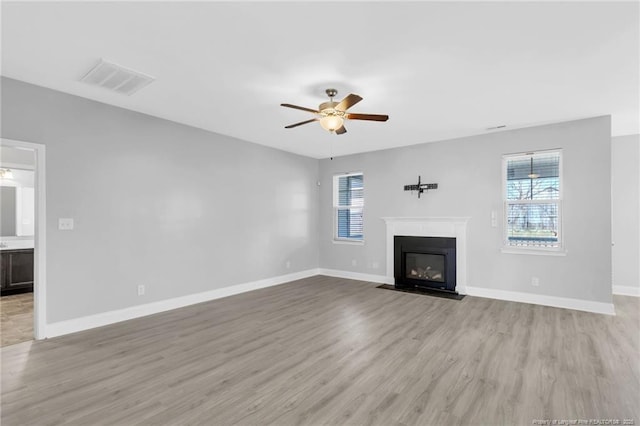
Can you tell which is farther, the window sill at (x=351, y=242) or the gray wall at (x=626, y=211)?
the window sill at (x=351, y=242)

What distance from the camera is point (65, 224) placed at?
11.5ft

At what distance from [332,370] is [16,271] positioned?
5979 mm

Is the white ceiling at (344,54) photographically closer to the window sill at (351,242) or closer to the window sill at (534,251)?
the window sill at (534,251)

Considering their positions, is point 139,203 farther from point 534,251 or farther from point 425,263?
point 534,251

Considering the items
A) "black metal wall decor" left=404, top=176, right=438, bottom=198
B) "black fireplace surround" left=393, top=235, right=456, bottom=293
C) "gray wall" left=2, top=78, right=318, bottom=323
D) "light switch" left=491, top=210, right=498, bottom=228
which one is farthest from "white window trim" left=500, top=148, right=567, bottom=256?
"gray wall" left=2, top=78, right=318, bottom=323

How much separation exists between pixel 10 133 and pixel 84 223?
1138 millimetres

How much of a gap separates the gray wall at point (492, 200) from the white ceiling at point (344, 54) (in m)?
0.70

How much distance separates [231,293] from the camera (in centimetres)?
530

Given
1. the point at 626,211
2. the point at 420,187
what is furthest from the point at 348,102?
the point at 626,211

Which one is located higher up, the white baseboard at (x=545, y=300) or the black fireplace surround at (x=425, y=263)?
the black fireplace surround at (x=425, y=263)

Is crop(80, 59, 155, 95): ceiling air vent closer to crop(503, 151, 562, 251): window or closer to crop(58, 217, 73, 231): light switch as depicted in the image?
crop(58, 217, 73, 231): light switch

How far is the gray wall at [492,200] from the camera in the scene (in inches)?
171

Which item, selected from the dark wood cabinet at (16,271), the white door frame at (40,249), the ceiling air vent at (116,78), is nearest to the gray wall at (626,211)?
the ceiling air vent at (116,78)

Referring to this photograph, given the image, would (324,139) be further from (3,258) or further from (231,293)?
(3,258)
